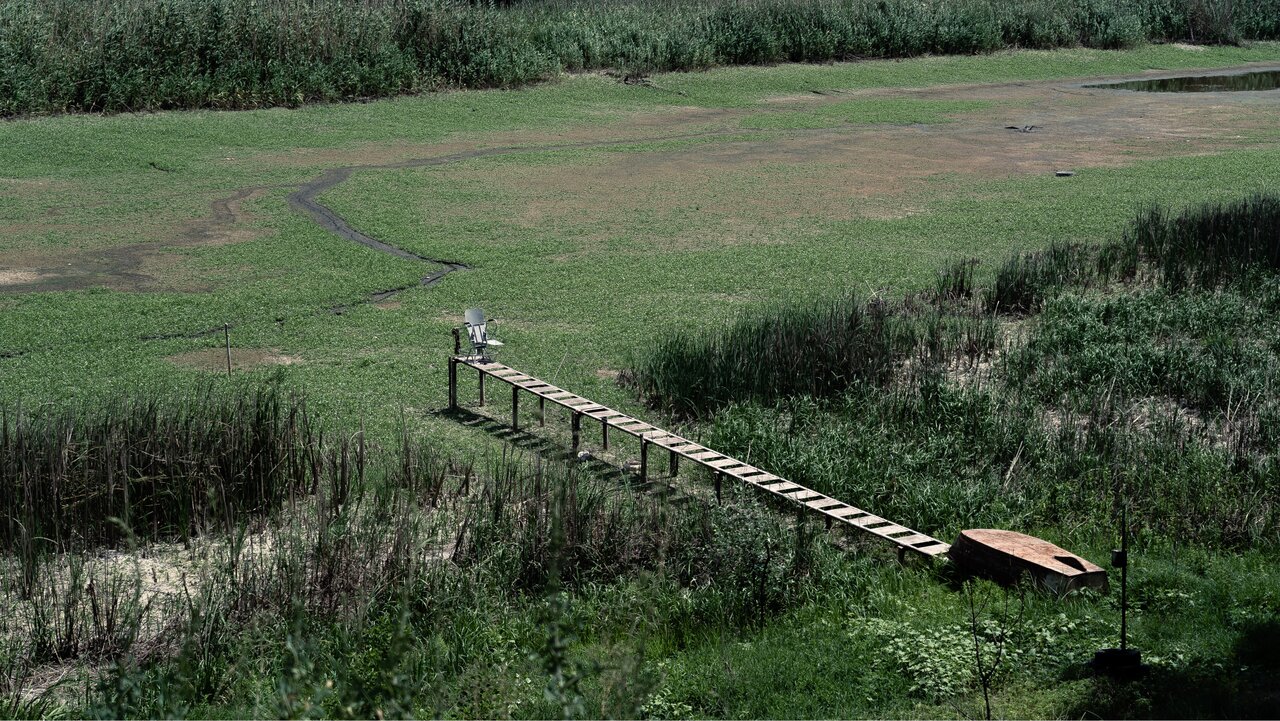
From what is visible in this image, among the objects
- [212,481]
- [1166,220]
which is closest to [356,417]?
[212,481]

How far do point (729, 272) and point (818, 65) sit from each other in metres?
20.0

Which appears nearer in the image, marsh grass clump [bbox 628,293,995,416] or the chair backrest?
marsh grass clump [bbox 628,293,995,416]

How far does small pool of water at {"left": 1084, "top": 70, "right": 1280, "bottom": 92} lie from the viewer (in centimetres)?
3500

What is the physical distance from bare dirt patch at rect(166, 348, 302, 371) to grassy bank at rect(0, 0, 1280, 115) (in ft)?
45.7

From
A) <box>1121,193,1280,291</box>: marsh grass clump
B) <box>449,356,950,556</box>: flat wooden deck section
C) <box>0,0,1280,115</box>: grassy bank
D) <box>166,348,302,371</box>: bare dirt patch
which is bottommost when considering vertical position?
<box>166,348,302,371</box>: bare dirt patch

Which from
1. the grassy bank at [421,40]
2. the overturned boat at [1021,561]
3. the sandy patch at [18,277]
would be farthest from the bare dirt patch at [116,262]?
the overturned boat at [1021,561]

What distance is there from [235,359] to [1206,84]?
30.4m

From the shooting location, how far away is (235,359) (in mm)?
12797

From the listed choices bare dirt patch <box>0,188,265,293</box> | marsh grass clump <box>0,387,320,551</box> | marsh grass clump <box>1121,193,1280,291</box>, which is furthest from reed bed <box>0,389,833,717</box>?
marsh grass clump <box>1121,193,1280,291</box>

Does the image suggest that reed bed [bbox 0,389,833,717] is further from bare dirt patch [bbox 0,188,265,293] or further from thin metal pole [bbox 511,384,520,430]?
bare dirt patch [bbox 0,188,265,293]

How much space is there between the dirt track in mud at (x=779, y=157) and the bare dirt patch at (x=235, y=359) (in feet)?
7.00

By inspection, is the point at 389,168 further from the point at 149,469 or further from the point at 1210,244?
the point at 149,469

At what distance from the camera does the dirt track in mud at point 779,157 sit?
16844 mm

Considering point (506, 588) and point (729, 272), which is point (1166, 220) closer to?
point (729, 272)
